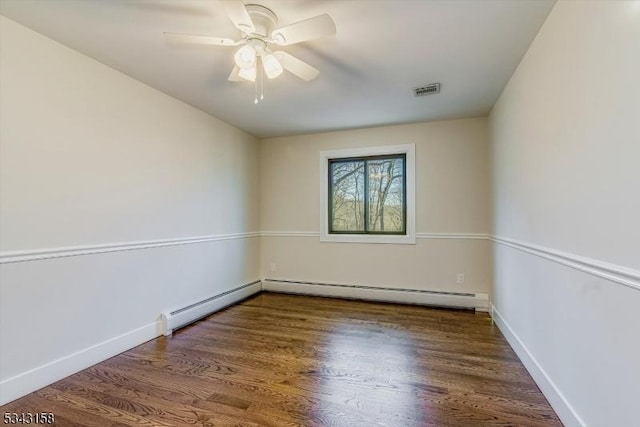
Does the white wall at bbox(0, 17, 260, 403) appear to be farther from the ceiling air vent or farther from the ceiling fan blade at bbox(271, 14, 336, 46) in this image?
the ceiling air vent

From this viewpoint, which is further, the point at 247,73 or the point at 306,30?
the point at 247,73

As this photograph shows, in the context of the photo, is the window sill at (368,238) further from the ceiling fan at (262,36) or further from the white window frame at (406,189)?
the ceiling fan at (262,36)

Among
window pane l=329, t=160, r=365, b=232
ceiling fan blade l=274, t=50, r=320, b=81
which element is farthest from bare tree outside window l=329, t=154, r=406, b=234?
ceiling fan blade l=274, t=50, r=320, b=81

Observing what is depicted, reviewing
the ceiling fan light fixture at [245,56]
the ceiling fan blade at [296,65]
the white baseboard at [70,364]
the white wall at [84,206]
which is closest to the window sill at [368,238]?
the white wall at [84,206]

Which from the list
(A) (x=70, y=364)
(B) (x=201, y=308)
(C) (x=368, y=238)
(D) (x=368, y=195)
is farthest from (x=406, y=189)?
(A) (x=70, y=364)

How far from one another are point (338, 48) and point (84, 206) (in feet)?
7.19

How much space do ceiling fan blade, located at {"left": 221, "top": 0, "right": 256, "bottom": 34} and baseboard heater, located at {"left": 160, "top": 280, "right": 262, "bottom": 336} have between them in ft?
8.28

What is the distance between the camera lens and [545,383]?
6.15 ft

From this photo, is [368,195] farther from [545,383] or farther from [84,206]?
[84,206]

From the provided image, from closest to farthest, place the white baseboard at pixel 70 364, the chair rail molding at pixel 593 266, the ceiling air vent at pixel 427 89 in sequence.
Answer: the chair rail molding at pixel 593 266
the white baseboard at pixel 70 364
the ceiling air vent at pixel 427 89

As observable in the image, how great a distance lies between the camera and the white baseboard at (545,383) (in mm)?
1557

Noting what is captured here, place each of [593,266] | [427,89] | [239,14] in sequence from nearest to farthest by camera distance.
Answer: [593,266], [239,14], [427,89]

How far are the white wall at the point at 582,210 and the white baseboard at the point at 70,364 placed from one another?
3.03 meters

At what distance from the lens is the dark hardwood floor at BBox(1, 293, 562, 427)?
67.4 inches
